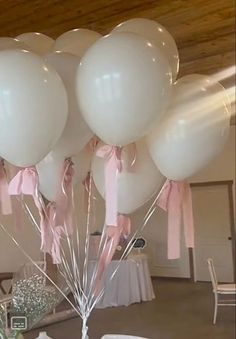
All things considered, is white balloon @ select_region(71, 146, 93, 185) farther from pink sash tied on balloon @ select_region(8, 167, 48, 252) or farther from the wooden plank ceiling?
the wooden plank ceiling

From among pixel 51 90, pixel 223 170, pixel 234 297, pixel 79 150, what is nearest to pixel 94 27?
pixel 79 150

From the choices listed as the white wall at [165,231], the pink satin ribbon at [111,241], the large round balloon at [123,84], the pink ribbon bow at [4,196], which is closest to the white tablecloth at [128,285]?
the white wall at [165,231]

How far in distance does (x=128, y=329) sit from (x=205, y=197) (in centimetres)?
433

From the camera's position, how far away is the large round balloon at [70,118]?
6.40 ft

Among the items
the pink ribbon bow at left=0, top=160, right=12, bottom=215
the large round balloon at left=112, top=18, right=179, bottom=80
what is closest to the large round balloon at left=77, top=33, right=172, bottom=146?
the large round balloon at left=112, top=18, right=179, bottom=80

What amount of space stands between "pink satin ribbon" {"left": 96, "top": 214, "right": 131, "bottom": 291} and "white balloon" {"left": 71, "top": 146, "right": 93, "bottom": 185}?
30cm

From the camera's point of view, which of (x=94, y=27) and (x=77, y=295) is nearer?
(x=77, y=295)

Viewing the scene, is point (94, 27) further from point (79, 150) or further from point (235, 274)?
point (235, 274)

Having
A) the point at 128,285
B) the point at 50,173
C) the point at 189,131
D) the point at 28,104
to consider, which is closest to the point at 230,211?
the point at 128,285

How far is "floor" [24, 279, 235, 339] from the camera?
16.9 feet

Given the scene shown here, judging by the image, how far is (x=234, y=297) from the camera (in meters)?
7.03

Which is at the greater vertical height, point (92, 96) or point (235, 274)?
Result: point (92, 96)

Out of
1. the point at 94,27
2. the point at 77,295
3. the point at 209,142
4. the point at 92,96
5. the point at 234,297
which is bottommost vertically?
the point at 234,297

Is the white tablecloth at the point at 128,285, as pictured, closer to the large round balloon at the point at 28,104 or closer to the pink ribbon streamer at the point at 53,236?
the pink ribbon streamer at the point at 53,236
